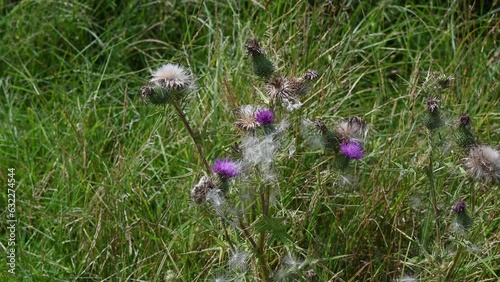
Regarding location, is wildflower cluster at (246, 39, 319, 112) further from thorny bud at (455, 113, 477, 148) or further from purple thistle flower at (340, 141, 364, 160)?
thorny bud at (455, 113, 477, 148)

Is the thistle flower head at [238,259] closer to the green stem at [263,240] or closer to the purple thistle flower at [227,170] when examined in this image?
the green stem at [263,240]

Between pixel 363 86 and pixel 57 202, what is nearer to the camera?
pixel 57 202

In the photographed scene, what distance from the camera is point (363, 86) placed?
3287mm

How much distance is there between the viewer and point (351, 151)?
6.44 ft

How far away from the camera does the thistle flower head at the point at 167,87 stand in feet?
6.31

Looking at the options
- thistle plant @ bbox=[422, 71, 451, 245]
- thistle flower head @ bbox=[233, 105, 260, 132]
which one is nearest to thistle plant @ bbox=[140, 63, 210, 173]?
thistle flower head @ bbox=[233, 105, 260, 132]

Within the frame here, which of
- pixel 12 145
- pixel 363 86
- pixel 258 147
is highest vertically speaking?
pixel 258 147

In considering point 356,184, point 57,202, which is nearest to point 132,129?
point 57,202

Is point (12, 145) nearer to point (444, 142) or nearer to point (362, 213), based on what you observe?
point (362, 213)

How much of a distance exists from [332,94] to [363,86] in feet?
1.42

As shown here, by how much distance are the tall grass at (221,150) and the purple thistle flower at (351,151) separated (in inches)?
3.6

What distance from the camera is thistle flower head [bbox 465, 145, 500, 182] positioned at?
1.90m

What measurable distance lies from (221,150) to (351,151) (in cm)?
78

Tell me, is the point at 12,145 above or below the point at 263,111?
below
